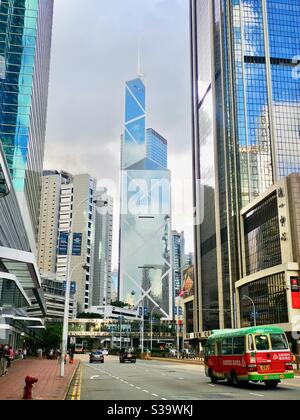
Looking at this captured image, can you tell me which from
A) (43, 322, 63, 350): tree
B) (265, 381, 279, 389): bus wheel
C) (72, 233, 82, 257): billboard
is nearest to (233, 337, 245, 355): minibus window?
(265, 381, 279, 389): bus wheel

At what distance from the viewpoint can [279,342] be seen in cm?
2366

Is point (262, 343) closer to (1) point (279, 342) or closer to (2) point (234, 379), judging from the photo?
(1) point (279, 342)

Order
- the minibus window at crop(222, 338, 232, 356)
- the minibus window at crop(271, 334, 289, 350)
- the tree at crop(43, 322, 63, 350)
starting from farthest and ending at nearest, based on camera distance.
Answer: the tree at crop(43, 322, 63, 350), the minibus window at crop(222, 338, 232, 356), the minibus window at crop(271, 334, 289, 350)

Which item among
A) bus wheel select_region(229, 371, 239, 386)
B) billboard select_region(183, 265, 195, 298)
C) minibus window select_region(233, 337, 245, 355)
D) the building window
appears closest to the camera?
minibus window select_region(233, 337, 245, 355)

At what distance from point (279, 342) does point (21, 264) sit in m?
26.6

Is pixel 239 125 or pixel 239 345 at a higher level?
pixel 239 125

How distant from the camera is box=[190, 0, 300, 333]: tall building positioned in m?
128

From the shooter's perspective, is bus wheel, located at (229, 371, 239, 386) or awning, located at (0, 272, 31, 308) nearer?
bus wheel, located at (229, 371, 239, 386)

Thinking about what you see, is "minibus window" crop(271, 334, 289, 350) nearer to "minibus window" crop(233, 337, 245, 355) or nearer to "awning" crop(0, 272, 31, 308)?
"minibus window" crop(233, 337, 245, 355)

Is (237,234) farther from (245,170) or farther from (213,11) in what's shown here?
(213,11)

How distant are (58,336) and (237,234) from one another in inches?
2149

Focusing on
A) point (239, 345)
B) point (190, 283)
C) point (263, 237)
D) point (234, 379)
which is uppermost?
point (263, 237)

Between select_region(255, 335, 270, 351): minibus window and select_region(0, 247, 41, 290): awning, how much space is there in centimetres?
2184

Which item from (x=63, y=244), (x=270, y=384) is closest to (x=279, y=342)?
(x=270, y=384)
